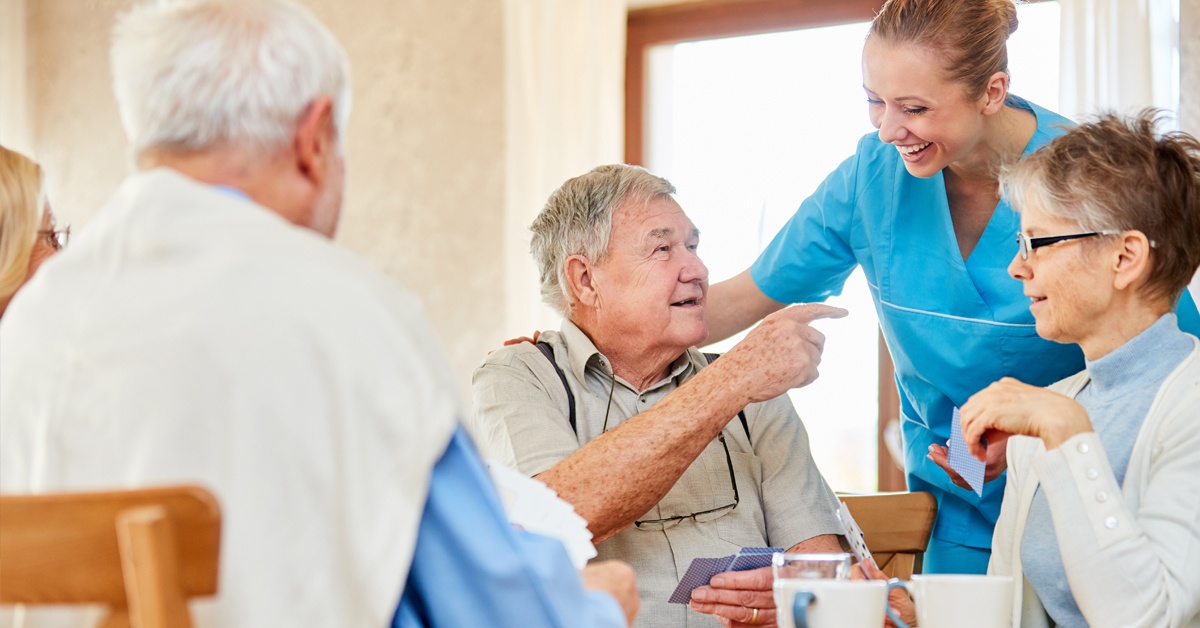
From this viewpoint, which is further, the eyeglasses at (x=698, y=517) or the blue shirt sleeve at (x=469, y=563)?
the eyeglasses at (x=698, y=517)

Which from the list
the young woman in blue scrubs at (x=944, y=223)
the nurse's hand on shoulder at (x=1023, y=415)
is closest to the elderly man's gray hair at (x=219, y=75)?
the nurse's hand on shoulder at (x=1023, y=415)

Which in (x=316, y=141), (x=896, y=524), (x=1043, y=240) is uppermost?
(x=316, y=141)

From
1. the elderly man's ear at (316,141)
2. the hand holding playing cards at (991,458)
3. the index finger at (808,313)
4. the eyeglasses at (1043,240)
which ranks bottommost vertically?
the hand holding playing cards at (991,458)

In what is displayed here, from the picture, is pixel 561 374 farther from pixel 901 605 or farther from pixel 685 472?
pixel 901 605

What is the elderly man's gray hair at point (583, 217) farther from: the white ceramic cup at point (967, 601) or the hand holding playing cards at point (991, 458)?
the white ceramic cup at point (967, 601)

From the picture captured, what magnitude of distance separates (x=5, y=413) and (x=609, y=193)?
3.74ft

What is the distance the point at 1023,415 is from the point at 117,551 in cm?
104

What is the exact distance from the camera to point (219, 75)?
94cm

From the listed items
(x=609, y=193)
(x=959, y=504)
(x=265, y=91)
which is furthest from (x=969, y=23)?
(x=265, y=91)

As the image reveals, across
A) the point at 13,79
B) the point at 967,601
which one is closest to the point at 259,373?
the point at 967,601

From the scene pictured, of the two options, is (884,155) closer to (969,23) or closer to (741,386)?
(969,23)

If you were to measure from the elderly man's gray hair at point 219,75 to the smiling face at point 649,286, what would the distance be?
93cm

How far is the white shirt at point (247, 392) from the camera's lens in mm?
799

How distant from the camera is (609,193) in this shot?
1.90 meters
